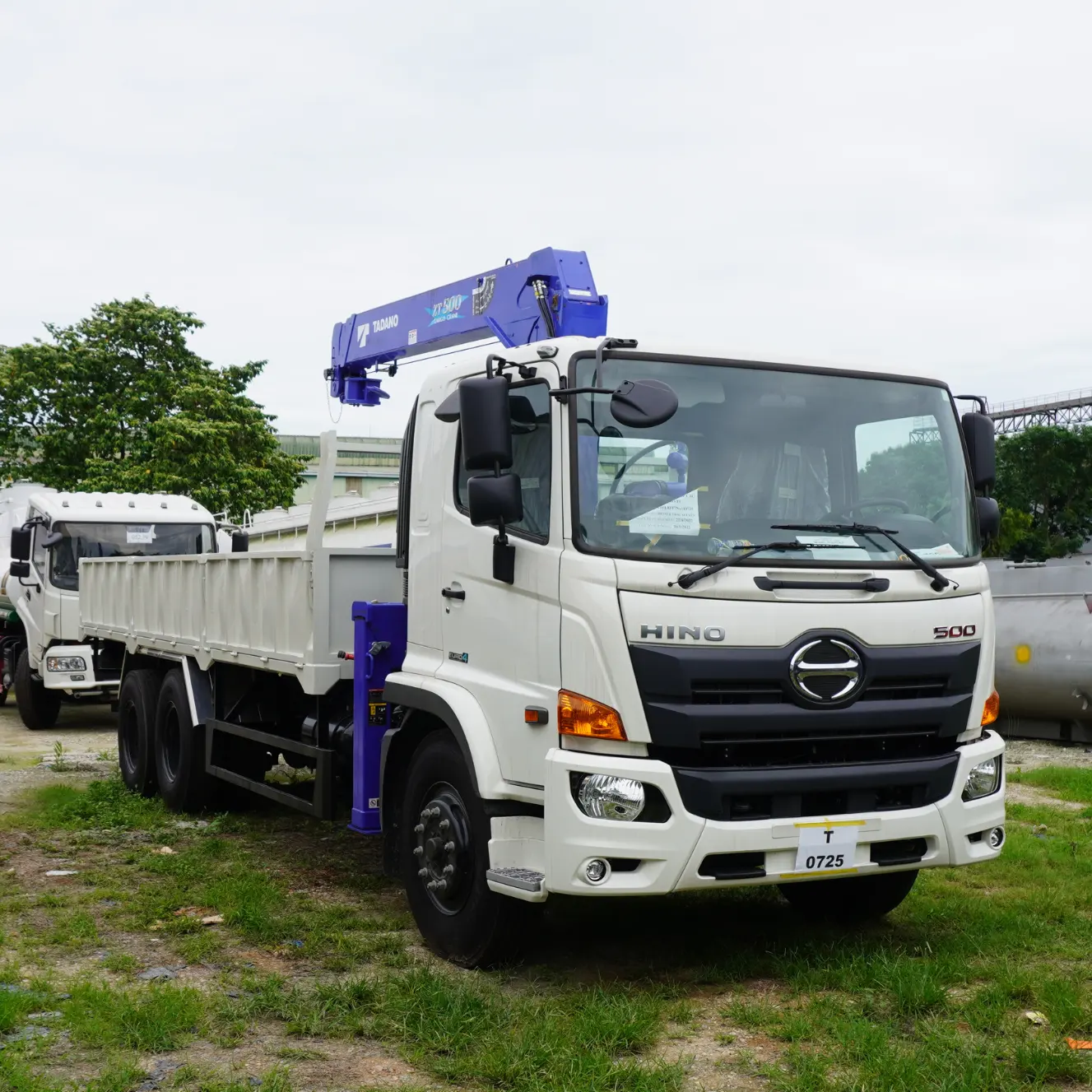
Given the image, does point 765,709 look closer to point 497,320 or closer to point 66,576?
point 497,320

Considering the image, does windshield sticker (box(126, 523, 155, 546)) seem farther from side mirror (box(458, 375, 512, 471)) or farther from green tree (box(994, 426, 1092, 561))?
green tree (box(994, 426, 1092, 561))

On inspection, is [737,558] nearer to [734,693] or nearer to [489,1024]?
[734,693]

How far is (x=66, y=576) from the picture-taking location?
15.3m

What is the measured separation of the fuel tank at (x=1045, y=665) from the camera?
12570 mm

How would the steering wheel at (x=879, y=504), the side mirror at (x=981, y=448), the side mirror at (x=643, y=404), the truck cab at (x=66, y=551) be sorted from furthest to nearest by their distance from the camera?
the truck cab at (x=66, y=551) < the side mirror at (x=981, y=448) < the steering wheel at (x=879, y=504) < the side mirror at (x=643, y=404)

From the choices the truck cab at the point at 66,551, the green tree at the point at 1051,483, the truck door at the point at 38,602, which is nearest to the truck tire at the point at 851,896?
the truck cab at the point at 66,551

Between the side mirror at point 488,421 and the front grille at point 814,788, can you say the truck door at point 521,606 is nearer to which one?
the side mirror at point 488,421

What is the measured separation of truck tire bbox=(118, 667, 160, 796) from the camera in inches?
396

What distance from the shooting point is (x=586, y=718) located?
16.3 feet

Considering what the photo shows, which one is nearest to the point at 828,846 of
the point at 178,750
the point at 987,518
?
the point at 987,518

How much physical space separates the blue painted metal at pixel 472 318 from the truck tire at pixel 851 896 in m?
3.43

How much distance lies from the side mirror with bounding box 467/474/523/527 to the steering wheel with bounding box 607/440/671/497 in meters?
0.37

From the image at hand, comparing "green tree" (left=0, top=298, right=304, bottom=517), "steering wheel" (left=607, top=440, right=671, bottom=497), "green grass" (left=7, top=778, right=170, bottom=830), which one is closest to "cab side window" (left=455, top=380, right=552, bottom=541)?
"steering wheel" (left=607, top=440, right=671, bottom=497)

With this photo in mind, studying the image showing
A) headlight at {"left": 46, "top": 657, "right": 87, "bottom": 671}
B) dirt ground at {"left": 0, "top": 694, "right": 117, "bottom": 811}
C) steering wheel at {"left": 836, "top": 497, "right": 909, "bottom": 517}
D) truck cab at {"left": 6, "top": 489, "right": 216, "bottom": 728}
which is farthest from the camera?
truck cab at {"left": 6, "top": 489, "right": 216, "bottom": 728}
